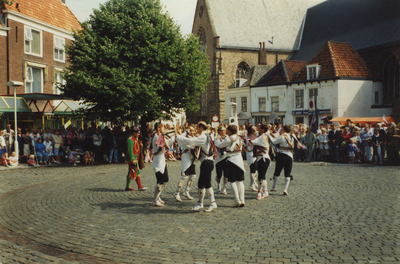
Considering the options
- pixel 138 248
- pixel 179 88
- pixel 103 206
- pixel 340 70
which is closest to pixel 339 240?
pixel 138 248

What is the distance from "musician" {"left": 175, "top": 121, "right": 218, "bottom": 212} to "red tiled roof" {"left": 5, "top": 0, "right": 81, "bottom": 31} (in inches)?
748

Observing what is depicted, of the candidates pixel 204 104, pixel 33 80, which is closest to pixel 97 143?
pixel 33 80

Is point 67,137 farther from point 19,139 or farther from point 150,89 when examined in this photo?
point 150,89

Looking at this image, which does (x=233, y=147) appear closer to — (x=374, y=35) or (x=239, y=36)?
(x=374, y=35)

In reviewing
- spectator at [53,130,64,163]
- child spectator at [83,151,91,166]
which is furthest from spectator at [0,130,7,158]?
child spectator at [83,151,91,166]

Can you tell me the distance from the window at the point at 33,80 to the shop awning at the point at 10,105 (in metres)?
5.58

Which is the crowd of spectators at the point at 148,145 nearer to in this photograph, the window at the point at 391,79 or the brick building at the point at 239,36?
the window at the point at 391,79

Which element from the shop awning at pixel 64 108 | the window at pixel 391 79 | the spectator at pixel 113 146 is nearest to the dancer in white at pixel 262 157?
the spectator at pixel 113 146

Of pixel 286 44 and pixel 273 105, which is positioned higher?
pixel 286 44

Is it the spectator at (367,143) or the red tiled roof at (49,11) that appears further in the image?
the red tiled roof at (49,11)

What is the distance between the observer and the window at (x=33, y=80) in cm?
2620

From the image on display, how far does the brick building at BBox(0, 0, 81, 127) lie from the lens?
77.3 ft

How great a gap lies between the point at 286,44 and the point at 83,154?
3457cm

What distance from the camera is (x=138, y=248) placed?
5.40m
